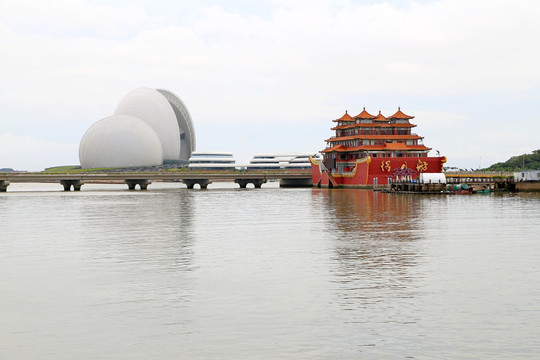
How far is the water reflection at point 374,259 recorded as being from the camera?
807 inches

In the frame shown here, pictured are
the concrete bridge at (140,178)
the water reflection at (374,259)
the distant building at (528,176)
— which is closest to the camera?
the water reflection at (374,259)

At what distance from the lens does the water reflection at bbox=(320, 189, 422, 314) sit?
20.5 m

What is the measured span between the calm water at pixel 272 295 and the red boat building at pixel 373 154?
94.9 m

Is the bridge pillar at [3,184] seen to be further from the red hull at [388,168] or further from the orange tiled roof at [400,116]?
the orange tiled roof at [400,116]

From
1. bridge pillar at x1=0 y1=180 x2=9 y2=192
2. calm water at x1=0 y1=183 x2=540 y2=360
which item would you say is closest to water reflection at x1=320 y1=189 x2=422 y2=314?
calm water at x1=0 y1=183 x2=540 y2=360

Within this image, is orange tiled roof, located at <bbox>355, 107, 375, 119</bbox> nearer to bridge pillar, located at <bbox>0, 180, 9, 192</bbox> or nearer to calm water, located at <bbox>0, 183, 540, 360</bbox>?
bridge pillar, located at <bbox>0, 180, 9, 192</bbox>

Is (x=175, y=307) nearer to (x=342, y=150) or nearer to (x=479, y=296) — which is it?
(x=479, y=296)

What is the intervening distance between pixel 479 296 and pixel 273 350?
8.28 m

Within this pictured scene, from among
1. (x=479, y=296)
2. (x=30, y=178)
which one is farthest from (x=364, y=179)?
(x=479, y=296)

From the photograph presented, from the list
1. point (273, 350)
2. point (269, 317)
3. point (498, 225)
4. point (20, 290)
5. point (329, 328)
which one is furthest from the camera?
point (498, 225)

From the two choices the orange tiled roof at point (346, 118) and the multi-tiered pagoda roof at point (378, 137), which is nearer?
the multi-tiered pagoda roof at point (378, 137)

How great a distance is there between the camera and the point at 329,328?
1631 cm

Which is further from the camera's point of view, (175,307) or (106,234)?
(106,234)

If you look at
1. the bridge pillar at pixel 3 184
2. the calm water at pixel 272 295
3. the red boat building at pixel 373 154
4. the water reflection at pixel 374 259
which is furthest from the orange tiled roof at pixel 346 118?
the calm water at pixel 272 295
